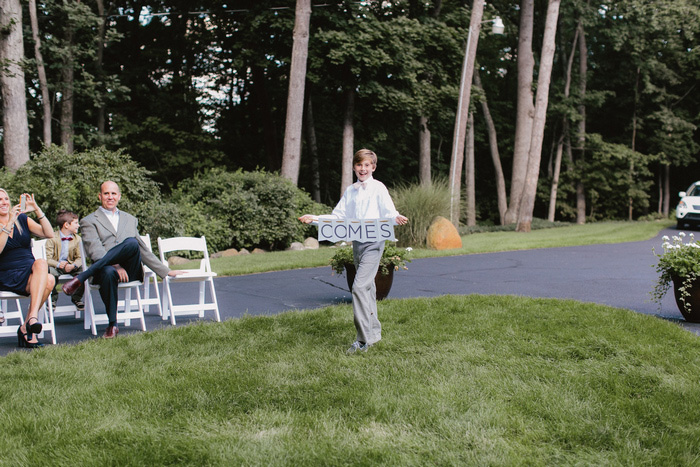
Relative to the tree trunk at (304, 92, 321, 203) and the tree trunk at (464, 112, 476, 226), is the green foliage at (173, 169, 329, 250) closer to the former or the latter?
the tree trunk at (304, 92, 321, 203)

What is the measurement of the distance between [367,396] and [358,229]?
1.90 m

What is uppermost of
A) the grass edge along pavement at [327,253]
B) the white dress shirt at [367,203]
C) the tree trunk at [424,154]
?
the tree trunk at [424,154]

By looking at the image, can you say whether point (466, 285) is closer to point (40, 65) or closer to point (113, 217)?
point (113, 217)

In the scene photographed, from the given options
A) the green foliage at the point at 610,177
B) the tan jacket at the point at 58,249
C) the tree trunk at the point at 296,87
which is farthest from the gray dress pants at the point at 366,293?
the green foliage at the point at 610,177

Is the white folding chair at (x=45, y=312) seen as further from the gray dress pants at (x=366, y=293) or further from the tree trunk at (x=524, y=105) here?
the tree trunk at (x=524, y=105)

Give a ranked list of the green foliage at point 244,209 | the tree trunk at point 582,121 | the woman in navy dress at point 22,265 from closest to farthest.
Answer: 1. the woman in navy dress at point 22,265
2. the green foliage at point 244,209
3. the tree trunk at point 582,121

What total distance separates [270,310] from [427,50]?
1849cm

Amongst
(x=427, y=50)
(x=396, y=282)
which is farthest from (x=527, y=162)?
(x=396, y=282)

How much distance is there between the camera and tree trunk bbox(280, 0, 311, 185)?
64.0 feet

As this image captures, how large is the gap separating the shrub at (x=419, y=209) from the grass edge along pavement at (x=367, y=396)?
408 inches

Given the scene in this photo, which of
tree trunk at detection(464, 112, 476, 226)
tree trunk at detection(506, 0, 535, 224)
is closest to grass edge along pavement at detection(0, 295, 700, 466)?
tree trunk at detection(506, 0, 535, 224)

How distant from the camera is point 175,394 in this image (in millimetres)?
4848

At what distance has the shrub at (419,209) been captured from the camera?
1748 centimetres

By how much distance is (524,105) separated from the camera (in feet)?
88.8
